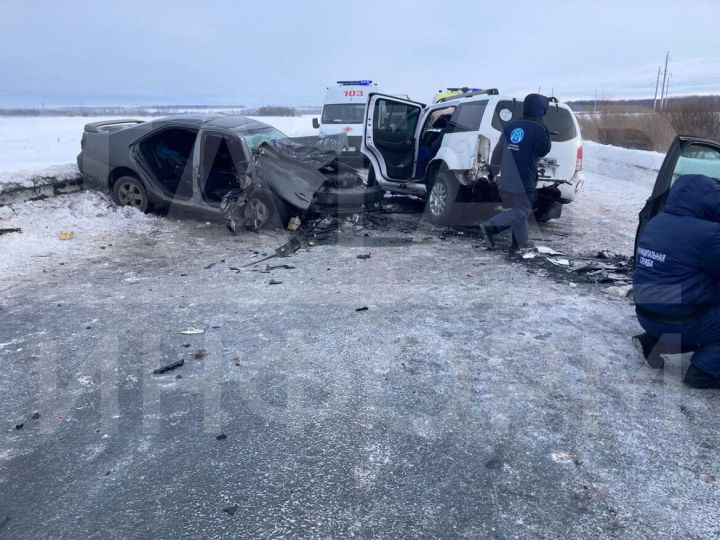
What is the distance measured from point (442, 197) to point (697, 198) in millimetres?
5098

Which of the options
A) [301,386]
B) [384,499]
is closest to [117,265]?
[301,386]

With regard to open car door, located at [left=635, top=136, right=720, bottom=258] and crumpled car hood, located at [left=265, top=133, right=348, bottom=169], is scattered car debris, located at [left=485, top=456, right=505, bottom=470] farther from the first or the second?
crumpled car hood, located at [left=265, top=133, right=348, bottom=169]

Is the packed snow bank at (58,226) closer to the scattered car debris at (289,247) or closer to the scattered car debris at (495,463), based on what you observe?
the scattered car debris at (289,247)

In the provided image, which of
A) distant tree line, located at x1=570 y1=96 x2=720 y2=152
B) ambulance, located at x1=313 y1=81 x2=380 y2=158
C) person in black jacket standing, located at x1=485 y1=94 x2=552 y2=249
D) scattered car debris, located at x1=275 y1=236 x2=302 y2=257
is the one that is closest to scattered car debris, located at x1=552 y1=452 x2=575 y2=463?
person in black jacket standing, located at x1=485 y1=94 x2=552 y2=249

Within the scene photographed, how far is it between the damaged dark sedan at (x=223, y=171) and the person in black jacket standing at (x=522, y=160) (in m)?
2.32

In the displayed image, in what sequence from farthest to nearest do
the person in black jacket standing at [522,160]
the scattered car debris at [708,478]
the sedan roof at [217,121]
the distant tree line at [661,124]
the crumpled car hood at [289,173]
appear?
the distant tree line at [661,124] → the sedan roof at [217,121] → the crumpled car hood at [289,173] → the person in black jacket standing at [522,160] → the scattered car debris at [708,478]

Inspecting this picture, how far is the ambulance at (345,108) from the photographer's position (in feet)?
50.1

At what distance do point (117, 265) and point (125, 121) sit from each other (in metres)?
4.72

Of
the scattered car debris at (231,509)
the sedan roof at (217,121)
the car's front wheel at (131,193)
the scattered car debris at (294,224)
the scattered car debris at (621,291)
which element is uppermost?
the sedan roof at (217,121)

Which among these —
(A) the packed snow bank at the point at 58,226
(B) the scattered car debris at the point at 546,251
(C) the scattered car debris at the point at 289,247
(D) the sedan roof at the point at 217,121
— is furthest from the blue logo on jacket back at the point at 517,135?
(A) the packed snow bank at the point at 58,226

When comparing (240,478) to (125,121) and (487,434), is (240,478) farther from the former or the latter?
(125,121)

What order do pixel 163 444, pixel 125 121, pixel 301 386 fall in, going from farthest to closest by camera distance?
pixel 125 121 < pixel 301 386 < pixel 163 444

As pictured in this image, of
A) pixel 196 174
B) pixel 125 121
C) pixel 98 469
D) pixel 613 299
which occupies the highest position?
pixel 125 121

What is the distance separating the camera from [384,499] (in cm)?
272
